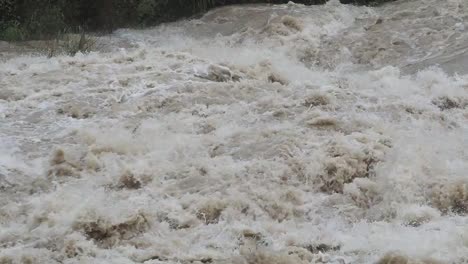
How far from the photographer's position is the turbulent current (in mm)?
4871

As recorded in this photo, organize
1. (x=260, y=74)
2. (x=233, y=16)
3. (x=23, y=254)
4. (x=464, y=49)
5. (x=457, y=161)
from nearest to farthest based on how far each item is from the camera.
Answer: (x=23, y=254) → (x=457, y=161) → (x=260, y=74) → (x=464, y=49) → (x=233, y=16)

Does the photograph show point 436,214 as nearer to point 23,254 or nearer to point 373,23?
point 23,254

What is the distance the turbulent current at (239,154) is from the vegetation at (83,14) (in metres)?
1.44

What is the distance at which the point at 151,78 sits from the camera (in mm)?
8188

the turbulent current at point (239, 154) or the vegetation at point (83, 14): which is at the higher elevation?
the vegetation at point (83, 14)

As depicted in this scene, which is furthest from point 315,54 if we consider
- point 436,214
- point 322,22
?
point 436,214

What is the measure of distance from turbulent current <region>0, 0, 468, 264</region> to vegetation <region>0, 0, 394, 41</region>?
1.44 metres

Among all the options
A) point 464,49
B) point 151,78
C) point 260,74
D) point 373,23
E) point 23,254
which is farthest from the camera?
point 373,23

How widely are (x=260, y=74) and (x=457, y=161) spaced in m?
3.24

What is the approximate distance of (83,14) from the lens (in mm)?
12117

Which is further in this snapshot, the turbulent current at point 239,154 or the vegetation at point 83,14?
the vegetation at point 83,14

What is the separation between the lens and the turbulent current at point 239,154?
16.0 feet

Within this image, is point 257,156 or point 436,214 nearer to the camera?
A: point 436,214

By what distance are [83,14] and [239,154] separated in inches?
270
